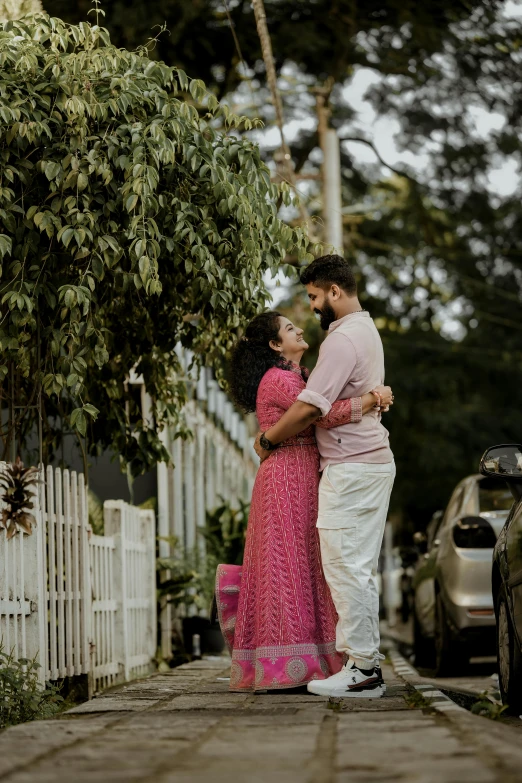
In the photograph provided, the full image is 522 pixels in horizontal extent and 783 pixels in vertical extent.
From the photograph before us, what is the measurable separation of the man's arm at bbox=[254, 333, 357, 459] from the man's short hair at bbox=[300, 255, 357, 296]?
1.06ft

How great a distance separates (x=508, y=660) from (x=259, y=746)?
2963mm

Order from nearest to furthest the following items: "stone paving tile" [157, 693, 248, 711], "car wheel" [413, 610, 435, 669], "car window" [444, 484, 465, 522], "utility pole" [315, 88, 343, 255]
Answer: "stone paving tile" [157, 693, 248, 711] → "car window" [444, 484, 465, 522] → "car wheel" [413, 610, 435, 669] → "utility pole" [315, 88, 343, 255]

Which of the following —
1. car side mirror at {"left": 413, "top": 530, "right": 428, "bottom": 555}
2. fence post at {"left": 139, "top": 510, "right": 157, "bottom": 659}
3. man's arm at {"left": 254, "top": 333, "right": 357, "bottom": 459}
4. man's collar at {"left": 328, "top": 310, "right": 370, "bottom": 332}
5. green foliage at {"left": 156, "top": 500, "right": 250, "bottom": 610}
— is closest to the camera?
man's arm at {"left": 254, "top": 333, "right": 357, "bottom": 459}

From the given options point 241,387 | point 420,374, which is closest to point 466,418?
point 420,374

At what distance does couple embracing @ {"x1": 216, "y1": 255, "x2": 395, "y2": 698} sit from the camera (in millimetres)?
6457

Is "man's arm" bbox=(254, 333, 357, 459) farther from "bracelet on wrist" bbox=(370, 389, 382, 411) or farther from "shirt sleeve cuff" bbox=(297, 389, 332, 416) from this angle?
"bracelet on wrist" bbox=(370, 389, 382, 411)

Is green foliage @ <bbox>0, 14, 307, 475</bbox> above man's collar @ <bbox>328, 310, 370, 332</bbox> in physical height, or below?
above

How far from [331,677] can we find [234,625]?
92cm

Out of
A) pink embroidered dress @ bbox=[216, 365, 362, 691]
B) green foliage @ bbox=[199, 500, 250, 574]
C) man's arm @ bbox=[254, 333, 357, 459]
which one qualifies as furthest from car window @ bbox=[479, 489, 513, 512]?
man's arm @ bbox=[254, 333, 357, 459]

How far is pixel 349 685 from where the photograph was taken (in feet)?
20.7

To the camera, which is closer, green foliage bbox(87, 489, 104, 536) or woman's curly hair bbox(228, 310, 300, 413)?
woman's curly hair bbox(228, 310, 300, 413)

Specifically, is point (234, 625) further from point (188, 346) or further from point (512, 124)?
point (512, 124)

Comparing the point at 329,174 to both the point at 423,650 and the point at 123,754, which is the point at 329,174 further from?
the point at 123,754

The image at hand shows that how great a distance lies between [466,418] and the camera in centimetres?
2133
